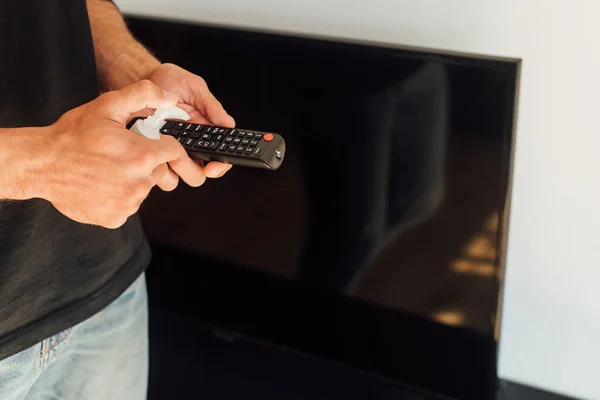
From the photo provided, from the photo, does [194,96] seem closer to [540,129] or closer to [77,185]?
[77,185]

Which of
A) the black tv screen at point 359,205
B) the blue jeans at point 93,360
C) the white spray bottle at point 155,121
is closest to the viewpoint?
the white spray bottle at point 155,121

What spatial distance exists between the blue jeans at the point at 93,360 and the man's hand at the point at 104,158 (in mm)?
286

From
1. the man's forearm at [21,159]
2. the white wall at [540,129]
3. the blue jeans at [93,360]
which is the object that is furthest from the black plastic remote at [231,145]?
the white wall at [540,129]

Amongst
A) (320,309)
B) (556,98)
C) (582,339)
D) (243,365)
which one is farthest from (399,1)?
(243,365)

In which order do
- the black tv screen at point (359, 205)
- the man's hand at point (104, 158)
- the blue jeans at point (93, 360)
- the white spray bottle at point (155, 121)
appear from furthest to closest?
the black tv screen at point (359, 205) → the blue jeans at point (93, 360) → the white spray bottle at point (155, 121) → the man's hand at point (104, 158)

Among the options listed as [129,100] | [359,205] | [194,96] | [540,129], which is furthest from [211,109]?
[540,129]

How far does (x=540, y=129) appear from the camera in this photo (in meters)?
1.09

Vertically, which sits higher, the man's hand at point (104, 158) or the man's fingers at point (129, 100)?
the man's fingers at point (129, 100)

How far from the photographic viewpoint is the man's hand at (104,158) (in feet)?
2.05

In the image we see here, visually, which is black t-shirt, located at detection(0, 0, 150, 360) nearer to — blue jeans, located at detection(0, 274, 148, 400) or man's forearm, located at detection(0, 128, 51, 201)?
blue jeans, located at detection(0, 274, 148, 400)

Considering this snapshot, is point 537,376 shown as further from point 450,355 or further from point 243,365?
point 243,365

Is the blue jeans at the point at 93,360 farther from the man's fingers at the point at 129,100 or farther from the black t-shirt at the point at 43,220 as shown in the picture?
the man's fingers at the point at 129,100

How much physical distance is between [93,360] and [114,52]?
43cm

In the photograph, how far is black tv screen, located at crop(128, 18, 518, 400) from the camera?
0.98 meters
